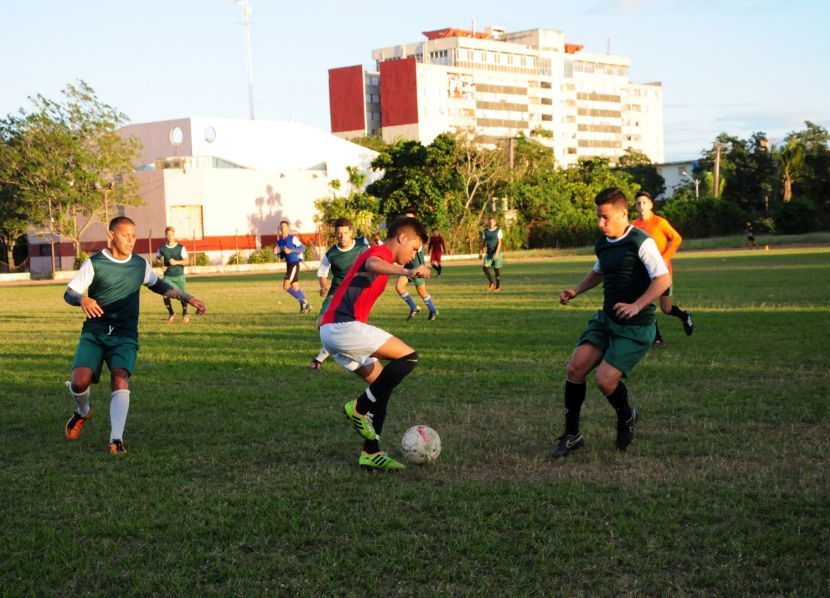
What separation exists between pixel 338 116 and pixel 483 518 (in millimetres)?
133928

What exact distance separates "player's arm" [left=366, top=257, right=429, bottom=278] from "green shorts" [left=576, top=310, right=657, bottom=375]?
1.44 m

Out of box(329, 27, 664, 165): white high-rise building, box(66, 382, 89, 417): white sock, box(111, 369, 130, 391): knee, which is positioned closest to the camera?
box(111, 369, 130, 391): knee

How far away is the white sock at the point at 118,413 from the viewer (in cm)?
751

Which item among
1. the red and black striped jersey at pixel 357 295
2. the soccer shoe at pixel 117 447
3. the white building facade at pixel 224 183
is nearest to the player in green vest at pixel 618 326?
the red and black striped jersey at pixel 357 295

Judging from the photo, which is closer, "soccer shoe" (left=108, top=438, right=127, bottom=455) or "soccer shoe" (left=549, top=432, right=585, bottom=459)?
"soccer shoe" (left=549, top=432, right=585, bottom=459)

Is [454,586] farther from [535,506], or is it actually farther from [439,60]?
[439,60]

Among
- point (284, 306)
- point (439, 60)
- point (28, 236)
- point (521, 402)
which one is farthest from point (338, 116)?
point (521, 402)

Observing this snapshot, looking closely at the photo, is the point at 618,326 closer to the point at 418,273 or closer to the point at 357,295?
the point at 418,273

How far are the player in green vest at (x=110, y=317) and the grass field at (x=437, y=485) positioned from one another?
50cm

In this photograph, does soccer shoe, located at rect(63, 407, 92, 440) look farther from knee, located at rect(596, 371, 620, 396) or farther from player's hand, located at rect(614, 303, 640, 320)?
player's hand, located at rect(614, 303, 640, 320)

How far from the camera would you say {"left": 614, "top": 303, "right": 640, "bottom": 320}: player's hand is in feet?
21.8

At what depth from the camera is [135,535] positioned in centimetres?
525

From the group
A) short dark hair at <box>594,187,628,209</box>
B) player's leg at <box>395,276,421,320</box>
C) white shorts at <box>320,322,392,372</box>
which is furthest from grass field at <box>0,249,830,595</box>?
player's leg at <box>395,276,421,320</box>

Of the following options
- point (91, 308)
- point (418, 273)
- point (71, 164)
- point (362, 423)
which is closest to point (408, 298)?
point (91, 308)
